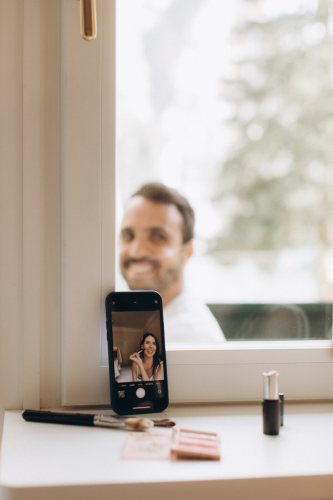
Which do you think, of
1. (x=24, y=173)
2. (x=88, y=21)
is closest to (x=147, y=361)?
(x=24, y=173)

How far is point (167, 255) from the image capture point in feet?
2.62

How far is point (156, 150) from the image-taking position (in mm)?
786

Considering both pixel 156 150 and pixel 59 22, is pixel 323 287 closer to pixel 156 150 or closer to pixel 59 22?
pixel 156 150

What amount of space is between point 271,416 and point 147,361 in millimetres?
208

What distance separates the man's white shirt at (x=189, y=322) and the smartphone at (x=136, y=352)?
2.7 inches

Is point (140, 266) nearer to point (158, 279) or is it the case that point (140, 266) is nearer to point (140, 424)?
point (158, 279)

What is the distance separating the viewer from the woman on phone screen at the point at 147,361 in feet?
2.28

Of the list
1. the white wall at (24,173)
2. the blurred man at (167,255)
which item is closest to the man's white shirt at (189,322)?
the blurred man at (167,255)

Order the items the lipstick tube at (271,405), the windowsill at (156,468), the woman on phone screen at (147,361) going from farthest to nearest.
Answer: the woman on phone screen at (147,361) < the lipstick tube at (271,405) < the windowsill at (156,468)

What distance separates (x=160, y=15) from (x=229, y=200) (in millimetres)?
350

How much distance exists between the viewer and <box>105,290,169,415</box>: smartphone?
680mm

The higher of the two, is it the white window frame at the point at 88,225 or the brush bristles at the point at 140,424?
the white window frame at the point at 88,225

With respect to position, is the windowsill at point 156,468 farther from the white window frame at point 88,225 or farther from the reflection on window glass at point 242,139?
the reflection on window glass at point 242,139

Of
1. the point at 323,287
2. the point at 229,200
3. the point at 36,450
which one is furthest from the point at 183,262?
the point at 36,450
